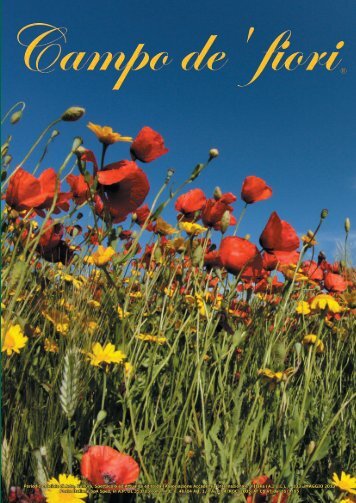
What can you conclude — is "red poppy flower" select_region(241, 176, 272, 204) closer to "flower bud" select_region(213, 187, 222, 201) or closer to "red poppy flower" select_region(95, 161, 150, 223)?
"flower bud" select_region(213, 187, 222, 201)

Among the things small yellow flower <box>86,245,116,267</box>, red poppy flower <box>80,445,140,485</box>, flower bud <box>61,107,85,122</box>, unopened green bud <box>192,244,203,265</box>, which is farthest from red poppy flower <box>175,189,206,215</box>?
red poppy flower <box>80,445,140,485</box>

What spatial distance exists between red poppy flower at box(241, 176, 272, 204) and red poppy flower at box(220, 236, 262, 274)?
370 mm

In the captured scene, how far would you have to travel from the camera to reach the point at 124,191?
1.41m

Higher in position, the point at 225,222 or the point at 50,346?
the point at 225,222

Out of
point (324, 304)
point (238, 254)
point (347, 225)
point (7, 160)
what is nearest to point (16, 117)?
point (7, 160)

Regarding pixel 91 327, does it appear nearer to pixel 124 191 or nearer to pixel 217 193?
pixel 124 191

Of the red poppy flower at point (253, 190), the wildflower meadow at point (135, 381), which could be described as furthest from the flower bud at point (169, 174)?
the red poppy flower at point (253, 190)

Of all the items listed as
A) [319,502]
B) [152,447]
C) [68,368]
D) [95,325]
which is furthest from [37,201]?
[319,502]

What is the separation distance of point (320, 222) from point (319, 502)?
2.68 ft

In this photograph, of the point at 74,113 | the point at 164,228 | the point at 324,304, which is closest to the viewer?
the point at 74,113

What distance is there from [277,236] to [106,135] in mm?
619

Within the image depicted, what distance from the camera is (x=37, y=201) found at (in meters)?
1.42

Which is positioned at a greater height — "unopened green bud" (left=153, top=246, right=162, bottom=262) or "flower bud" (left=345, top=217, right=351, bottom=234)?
"flower bud" (left=345, top=217, right=351, bottom=234)

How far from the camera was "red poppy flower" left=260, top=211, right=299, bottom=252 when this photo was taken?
1.62m
